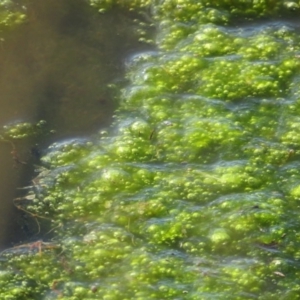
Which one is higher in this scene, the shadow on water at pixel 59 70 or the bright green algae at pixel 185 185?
the shadow on water at pixel 59 70

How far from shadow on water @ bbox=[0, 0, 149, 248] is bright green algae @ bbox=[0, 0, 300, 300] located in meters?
0.07

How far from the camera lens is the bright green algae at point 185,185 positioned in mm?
1789

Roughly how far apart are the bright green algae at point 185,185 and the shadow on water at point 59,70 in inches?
2.8

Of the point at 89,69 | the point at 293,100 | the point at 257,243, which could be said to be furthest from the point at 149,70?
the point at 257,243

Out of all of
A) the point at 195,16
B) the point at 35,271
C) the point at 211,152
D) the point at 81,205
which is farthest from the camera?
the point at 195,16

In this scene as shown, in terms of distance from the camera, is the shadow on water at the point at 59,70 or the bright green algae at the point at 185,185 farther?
the shadow on water at the point at 59,70

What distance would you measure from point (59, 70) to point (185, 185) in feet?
2.31

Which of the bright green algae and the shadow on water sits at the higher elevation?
the shadow on water

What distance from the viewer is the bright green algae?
5.87 feet

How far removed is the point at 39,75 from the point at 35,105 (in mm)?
142

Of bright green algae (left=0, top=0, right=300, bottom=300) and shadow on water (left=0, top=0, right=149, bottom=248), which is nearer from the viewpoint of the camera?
bright green algae (left=0, top=0, right=300, bottom=300)

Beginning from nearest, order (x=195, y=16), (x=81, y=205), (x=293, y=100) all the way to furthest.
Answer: (x=81, y=205) < (x=293, y=100) < (x=195, y=16)

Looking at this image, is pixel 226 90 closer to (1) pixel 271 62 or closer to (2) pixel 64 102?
(1) pixel 271 62

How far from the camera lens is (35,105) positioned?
2191 mm
